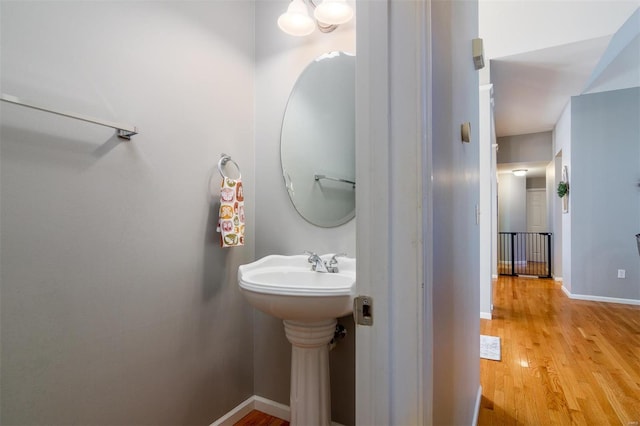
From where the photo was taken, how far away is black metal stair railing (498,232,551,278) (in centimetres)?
675

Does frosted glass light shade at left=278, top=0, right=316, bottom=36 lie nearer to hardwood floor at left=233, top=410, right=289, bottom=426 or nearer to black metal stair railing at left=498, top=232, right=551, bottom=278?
hardwood floor at left=233, top=410, right=289, bottom=426

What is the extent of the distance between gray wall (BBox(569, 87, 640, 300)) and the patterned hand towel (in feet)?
16.2

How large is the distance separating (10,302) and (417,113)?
1.28m

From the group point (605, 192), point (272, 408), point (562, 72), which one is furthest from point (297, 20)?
point (605, 192)

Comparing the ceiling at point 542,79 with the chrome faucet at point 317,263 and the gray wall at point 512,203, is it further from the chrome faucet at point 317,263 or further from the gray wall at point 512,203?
the chrome faucet at point 317,263

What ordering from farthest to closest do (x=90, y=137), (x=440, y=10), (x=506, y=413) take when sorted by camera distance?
(x=506, y=413), (x=90, y=137), (x=440, y=10)

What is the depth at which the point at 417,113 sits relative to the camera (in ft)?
1.97

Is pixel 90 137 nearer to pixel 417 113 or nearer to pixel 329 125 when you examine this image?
pixel 329 125

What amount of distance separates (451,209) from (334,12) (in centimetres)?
117

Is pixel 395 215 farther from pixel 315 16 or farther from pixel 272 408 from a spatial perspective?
pixel 272 408

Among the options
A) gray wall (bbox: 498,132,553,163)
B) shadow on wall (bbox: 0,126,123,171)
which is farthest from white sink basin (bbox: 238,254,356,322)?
gray wall (bbox: 498,132,553,163)

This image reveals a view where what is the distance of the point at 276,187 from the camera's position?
188 cm

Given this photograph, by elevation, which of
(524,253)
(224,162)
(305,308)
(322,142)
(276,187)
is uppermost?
(322,142)

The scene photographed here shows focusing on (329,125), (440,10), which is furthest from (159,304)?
(440,10)
